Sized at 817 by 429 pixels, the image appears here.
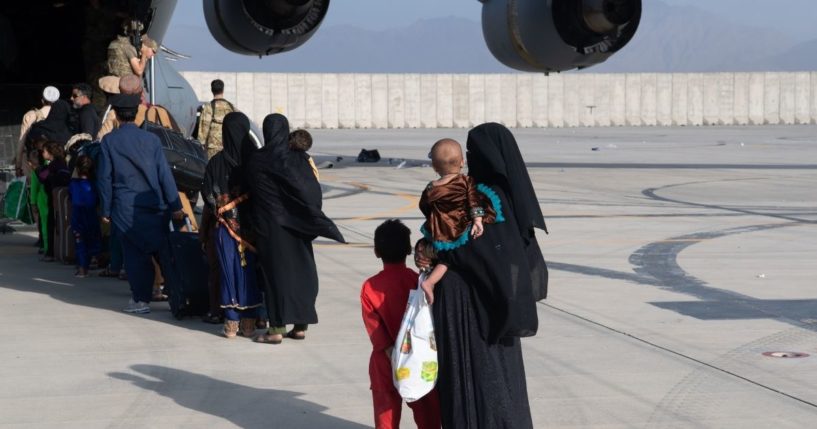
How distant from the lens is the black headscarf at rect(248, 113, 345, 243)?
8.50 m

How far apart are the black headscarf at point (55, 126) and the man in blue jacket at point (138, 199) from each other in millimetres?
4167

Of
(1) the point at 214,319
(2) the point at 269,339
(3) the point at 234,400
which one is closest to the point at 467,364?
(3) the point at 234,400

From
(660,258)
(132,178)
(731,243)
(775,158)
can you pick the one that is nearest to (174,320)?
(132,178)

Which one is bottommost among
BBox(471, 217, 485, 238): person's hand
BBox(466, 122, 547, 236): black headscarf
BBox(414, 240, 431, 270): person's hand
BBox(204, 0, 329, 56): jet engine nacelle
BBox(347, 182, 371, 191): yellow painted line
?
BBox(347, 182, 371, 191): yellow painted line

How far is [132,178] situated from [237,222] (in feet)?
5.30

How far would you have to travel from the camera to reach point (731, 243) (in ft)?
46.1

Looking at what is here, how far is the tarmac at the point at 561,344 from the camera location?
22.3ft

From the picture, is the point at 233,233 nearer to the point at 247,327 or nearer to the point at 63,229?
the point at 247,327

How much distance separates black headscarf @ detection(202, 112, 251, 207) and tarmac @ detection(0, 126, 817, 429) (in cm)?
110

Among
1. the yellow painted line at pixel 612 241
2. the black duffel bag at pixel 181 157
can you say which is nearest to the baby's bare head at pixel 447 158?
the black duffel bag at pixel 181 157

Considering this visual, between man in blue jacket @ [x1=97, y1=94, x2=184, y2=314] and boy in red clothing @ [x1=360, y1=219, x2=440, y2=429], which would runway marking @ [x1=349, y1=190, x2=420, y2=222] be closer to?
man in blue jacket @ [x1=97, y1=94, x2=184, y2=314]

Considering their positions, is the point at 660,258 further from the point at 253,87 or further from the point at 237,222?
the point at 253,87

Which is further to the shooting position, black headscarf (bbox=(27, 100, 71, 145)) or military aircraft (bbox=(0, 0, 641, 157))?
black headscarf (bbox=(27, 100, 71, 145))

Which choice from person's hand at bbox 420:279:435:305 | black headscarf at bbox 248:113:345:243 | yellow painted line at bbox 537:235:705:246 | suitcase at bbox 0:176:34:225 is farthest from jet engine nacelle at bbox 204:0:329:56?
person's hand at bbox 420:279:435:305
